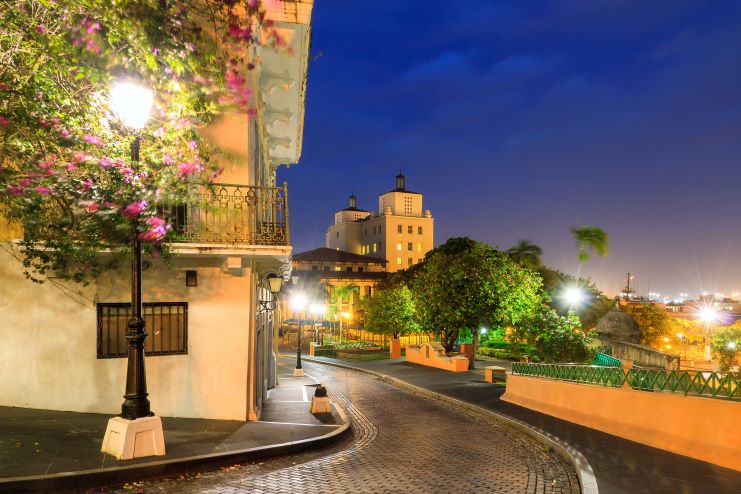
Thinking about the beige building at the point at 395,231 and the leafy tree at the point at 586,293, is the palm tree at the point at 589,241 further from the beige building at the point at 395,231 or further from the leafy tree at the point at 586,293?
the beige building at the point at 395,231

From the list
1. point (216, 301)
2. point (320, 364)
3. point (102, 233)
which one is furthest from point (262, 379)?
point (320, 364)

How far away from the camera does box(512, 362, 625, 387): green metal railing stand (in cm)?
1238

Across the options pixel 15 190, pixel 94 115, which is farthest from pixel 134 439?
pixel 94 115

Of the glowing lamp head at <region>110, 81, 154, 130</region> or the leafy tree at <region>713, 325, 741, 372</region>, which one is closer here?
the glowing lamp head at <region>110, 81, 154, 130</region>

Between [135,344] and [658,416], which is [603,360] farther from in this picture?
[135,344]

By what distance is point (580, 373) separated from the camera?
13.9 metres

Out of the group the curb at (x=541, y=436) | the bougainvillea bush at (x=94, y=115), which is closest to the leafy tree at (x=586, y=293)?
the curb at (x=541, y=436)

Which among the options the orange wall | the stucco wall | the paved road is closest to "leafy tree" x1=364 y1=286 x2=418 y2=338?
the orange wall

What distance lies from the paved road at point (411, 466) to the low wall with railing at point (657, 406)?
1.90 meters

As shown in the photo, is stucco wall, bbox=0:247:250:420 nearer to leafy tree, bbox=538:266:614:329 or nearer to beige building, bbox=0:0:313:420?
beige building, bbox=0:0:313:420

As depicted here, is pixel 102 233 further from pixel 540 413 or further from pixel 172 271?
pixel 540 413

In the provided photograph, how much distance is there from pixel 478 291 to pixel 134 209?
69.3 feet

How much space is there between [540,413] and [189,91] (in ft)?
40.1

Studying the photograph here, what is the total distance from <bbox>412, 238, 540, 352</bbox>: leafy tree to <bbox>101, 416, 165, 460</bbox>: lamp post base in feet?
66.5
